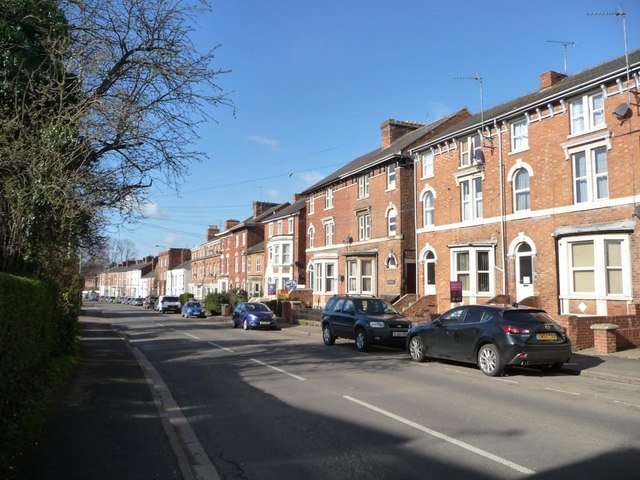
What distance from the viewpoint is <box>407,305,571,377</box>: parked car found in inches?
441

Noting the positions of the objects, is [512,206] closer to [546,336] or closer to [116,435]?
[546,336]

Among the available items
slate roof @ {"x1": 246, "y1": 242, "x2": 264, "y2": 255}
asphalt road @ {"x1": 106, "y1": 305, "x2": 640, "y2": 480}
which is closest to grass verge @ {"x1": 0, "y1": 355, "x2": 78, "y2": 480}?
asphalt road @ {"x1": 106, "y1": 305, "x2": 640, "y2": 480}

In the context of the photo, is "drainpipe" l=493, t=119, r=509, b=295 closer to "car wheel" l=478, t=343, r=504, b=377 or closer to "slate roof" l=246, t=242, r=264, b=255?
"car wheel" l=478, t=343, r=504, b=377

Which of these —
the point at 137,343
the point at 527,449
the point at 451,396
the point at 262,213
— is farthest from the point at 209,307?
the point at 527,449

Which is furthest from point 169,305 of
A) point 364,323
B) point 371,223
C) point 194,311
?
point 364,323

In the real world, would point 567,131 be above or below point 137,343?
above

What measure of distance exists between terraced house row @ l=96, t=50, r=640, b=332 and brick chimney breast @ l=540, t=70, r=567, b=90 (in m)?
0.07

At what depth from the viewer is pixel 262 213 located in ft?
200

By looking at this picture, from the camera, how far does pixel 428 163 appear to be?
2694 cm

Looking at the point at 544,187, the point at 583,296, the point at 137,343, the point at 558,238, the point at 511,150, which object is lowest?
the point at 137,343

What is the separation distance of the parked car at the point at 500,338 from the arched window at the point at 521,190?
9.03m

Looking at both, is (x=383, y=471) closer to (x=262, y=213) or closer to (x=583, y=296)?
(x=583, y=296)

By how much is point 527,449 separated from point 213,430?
395 centimetres

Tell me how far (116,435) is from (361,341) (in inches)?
430
